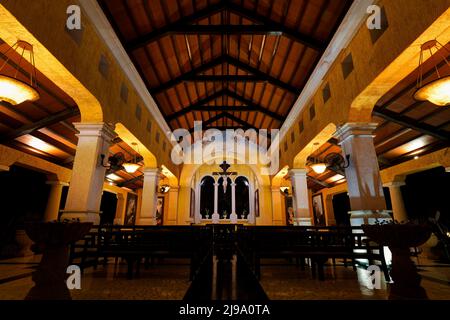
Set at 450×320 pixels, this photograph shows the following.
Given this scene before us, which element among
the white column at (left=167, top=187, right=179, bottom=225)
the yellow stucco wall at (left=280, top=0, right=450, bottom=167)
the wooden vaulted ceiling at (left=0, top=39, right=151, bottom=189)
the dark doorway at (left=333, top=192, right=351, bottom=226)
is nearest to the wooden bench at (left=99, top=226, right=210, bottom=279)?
the wooden vaulted ceiling at (left=0, top=39, right=151, bottom=189)

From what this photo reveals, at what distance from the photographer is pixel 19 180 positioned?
6.75m

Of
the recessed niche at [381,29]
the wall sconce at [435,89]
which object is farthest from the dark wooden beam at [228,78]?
the wall sconce at [435,89]

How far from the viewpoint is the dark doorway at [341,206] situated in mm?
10703

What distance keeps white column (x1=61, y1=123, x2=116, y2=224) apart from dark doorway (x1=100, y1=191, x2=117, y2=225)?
7.84m

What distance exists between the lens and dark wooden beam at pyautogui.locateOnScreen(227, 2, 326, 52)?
474cm

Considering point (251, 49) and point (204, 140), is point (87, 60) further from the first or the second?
point (204, 140)

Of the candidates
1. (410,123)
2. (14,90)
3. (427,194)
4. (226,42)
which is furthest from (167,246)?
(427,194)

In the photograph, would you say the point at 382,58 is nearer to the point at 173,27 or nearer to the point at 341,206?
the point at 173,27

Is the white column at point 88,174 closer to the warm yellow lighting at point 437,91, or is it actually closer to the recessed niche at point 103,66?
the recessed niche at point 103,66

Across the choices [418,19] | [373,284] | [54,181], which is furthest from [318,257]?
[54,181]

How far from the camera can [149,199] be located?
709 cm

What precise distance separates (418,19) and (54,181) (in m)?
9.13

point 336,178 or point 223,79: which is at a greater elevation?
point 223,79

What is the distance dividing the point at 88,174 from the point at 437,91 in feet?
16.5
